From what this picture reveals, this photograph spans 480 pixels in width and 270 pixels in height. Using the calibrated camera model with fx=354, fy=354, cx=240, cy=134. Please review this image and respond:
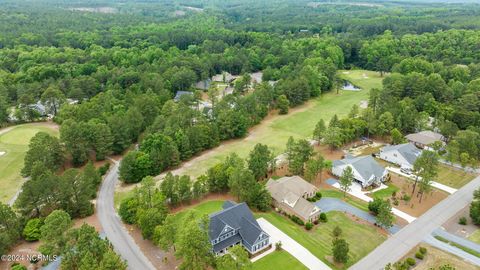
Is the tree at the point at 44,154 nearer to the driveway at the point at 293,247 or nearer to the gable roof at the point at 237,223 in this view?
the gable roof at the point at 237,223

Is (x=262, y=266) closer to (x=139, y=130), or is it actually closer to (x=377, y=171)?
(x=377, y=171)

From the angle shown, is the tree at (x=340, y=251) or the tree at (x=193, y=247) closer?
the tree at (x=193, y=247)

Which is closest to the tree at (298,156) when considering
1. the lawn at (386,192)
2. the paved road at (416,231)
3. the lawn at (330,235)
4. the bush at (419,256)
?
the lawn at (330,235)

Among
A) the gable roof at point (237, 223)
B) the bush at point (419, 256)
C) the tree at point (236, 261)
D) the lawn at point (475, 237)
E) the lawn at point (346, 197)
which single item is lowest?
the lawn at point (346, 197)

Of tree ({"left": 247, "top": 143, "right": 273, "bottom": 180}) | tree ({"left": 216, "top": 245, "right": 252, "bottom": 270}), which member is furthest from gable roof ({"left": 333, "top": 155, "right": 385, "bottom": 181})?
tree ({"left": 216, "top": 245, "right": 252, "bottom": 270})

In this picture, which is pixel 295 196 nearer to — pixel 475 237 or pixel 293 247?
pixel 293 247

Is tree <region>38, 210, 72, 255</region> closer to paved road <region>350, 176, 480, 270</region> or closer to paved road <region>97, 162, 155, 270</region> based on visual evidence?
paved road <region>97, 162, 155, 270</region>
